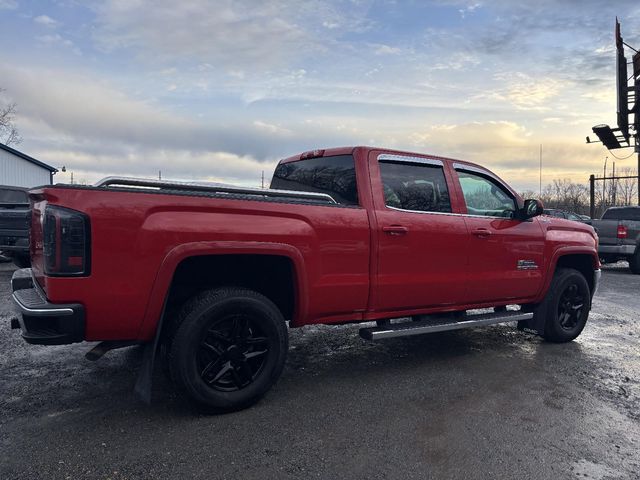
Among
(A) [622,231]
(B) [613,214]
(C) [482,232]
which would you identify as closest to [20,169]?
(B) [613,214]

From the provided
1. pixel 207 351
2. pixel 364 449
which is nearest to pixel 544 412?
pixel 364 449

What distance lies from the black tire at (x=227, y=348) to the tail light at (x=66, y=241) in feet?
2.47

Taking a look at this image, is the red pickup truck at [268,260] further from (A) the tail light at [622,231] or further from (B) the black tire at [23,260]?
(A) the tail light at [622,231]

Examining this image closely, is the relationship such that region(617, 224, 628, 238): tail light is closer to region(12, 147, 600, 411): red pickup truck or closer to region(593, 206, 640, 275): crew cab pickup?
region(593, 206, 640, 275): crew cab pickup

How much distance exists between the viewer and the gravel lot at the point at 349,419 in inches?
113

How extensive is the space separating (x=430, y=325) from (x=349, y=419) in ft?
4.35

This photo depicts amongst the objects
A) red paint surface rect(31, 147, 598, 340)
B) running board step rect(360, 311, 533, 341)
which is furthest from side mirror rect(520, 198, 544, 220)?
running board step rect(360, 311, 533, 341)

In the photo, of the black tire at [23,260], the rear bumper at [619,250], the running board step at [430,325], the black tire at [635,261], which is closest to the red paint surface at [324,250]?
the running board step at [430,325]

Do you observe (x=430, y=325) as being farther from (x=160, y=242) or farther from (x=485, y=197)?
(x=160, y=242)

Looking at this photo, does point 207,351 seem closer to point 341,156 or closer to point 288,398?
point 288,398

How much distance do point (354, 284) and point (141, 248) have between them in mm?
1663

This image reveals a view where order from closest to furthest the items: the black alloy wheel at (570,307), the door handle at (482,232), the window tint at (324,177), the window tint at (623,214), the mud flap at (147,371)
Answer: the mud flap at (147,371) < the window tint at (324,177) < the door handle at (482,232) < the black alloy wheel at (570,307) < the window tint at (623,214)

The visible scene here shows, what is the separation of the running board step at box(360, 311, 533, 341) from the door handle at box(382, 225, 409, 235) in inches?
31.9

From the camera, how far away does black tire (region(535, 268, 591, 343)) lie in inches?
217
